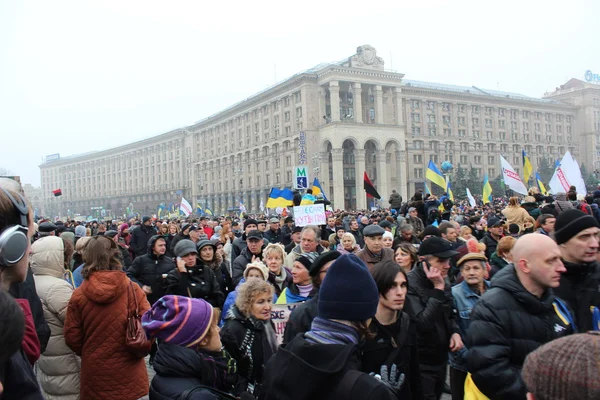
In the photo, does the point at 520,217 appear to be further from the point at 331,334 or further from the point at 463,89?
the point at 463,89

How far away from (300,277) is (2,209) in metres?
3.24

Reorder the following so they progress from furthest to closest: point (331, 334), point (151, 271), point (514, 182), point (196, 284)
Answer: point (514, 182), point (151, 271), point (196, 284), point (331, 334)

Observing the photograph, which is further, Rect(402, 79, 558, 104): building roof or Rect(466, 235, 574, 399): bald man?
Rect(402, 79, 558, 104): building roof

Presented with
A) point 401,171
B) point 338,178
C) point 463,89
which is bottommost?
point 338,178

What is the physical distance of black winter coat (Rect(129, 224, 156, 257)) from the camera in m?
12.2

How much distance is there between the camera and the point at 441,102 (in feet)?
229

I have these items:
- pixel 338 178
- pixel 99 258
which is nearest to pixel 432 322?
pixel 99 258

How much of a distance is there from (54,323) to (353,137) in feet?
172

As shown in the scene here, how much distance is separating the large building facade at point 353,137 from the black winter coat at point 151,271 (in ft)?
118

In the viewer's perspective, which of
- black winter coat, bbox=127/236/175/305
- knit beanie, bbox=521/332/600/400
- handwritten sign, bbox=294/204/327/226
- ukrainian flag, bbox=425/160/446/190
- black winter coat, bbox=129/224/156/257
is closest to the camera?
knit beanie, bbox=521/332/600/400

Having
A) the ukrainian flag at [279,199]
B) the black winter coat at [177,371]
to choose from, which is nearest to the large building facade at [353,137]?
the ukrainian flag at [279,199]

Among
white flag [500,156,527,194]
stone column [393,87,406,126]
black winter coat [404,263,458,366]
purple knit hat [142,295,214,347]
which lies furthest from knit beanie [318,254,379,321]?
stone column [393,87,406,126]

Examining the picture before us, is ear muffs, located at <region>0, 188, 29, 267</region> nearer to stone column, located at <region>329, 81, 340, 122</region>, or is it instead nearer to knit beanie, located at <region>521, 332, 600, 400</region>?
knit beanie, located at <region>521, 332, 600, 400</region>

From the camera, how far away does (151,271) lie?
684 cm
